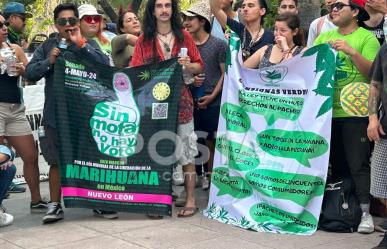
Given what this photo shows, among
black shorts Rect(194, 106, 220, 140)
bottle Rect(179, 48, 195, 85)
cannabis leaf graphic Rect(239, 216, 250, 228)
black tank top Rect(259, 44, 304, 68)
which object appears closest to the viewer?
cannabis leaf graphic Rect(239, 216, 250, 228)

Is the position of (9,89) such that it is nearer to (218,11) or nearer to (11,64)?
(11,64)

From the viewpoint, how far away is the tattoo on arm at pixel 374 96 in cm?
497

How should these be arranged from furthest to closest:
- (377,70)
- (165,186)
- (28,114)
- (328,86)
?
(28,114), (165,186), (328,86), (377,70)

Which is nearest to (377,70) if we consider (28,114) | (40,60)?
(40,60)

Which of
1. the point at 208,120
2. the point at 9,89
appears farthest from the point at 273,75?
the point at 9,89

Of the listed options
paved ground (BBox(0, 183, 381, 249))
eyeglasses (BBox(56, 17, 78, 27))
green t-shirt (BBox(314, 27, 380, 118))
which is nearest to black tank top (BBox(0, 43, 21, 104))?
eyeglasses (BBox(56, 17, 78, 27))

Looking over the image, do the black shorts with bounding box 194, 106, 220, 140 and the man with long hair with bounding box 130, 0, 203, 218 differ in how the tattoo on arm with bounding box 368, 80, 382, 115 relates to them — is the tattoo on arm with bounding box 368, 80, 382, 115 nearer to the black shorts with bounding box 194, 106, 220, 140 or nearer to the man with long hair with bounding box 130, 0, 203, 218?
the man with long hair with bounding box 130, 0, 203, 218

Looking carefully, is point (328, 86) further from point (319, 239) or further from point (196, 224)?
point (196, 224)

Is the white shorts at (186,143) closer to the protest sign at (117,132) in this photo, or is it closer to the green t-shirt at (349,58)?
the protest sign at (117,132)

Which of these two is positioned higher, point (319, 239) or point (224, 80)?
point (224, 80)

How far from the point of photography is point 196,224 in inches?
226

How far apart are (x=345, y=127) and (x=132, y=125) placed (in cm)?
186

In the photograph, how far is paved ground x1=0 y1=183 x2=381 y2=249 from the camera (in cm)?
511

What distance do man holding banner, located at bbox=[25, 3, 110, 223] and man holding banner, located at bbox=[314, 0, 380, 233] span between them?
2187 mm
